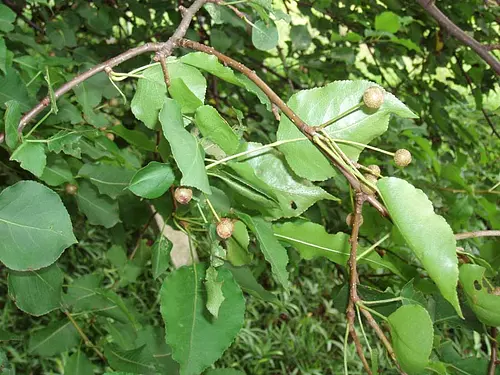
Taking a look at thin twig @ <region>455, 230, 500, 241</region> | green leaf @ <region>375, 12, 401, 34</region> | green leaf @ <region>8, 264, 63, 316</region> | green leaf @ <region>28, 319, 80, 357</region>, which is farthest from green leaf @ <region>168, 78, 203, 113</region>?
green leaf @ <region>375, 12, 401, 34</region>

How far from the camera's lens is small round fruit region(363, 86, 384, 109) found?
0.57 meters

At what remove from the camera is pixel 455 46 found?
1874 mm

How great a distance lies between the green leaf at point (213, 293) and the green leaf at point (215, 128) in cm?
15

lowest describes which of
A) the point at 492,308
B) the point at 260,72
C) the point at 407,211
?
the point at 260,72

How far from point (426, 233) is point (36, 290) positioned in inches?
24.1

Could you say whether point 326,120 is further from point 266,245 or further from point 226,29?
point 226,29

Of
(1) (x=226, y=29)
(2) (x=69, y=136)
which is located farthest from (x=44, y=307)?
(1) (x=226, y=29)

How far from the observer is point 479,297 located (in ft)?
2.03

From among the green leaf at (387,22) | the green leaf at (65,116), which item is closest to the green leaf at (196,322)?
the green leaf at (65,116)

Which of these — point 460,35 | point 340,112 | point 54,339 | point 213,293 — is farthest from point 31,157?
point 460,35

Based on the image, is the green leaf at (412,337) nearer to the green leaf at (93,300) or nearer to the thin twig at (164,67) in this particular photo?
the thin twig at (164,67)

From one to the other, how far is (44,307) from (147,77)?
0.43 meters

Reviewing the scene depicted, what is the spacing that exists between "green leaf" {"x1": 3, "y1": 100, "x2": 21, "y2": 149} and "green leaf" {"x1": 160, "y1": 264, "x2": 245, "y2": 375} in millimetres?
262

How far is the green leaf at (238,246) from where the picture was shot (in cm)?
66
